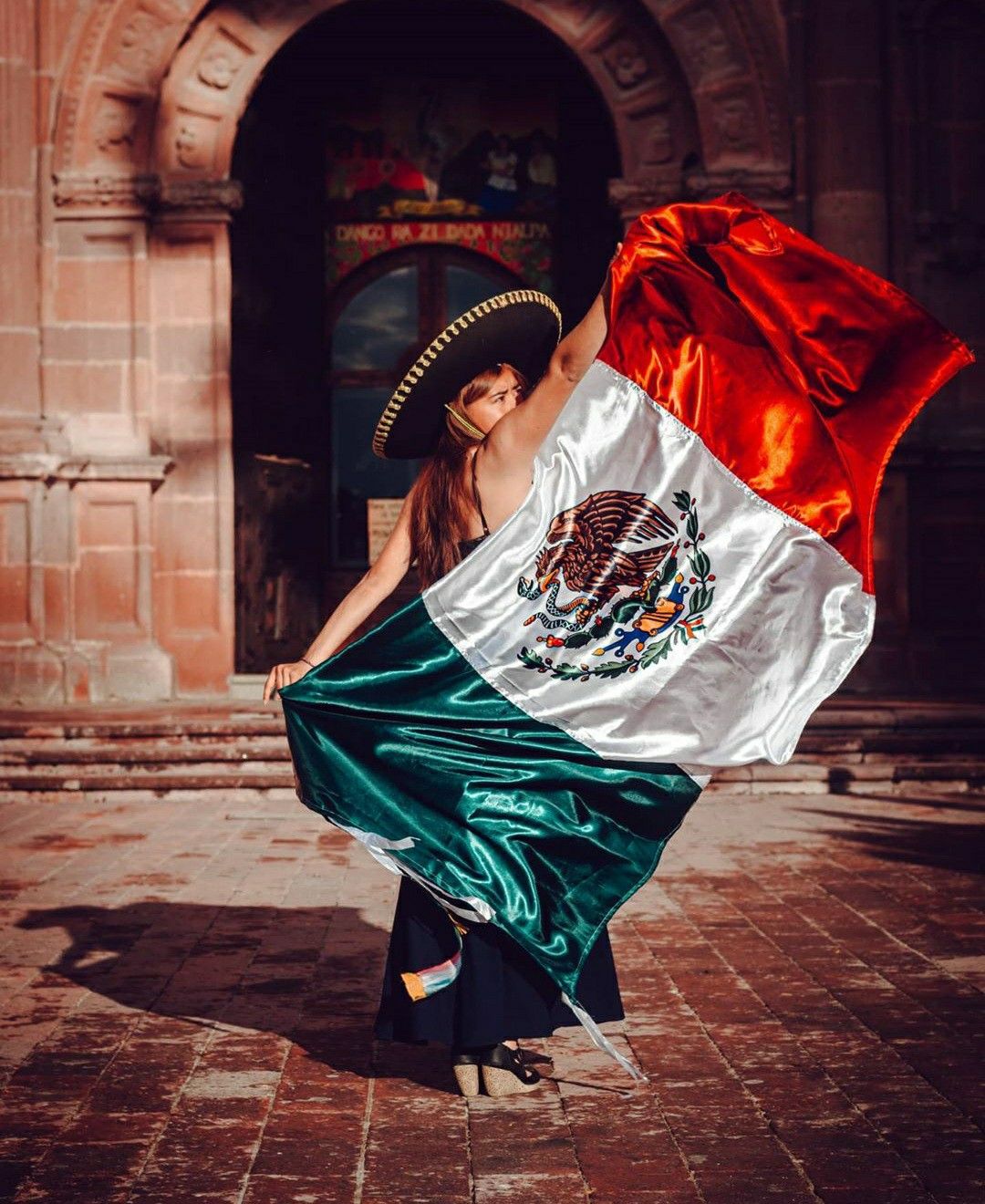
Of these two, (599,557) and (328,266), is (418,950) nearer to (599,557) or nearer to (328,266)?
(599,557)

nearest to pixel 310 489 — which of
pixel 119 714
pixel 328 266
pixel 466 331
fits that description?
pixel 328 266

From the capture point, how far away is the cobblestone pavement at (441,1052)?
140 inches

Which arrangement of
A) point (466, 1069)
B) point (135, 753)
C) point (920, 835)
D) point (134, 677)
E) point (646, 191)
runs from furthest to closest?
point (646, 191) < point (134, 677) < point (135, 753) < point (920, 835) < point (466, 1069)

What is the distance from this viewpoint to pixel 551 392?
4.11 meters

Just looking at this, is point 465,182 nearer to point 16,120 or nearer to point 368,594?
point 16,120

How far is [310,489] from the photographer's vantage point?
47.1 ft

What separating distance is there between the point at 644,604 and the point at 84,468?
917 cm

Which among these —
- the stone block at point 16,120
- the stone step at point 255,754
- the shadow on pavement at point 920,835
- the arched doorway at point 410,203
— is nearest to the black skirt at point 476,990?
the shadow on pavement at point 920,835

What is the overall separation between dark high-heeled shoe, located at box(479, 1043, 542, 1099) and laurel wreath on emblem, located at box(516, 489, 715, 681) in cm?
97

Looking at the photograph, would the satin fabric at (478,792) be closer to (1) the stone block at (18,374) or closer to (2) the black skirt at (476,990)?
(2) the black skirt at (476,990)

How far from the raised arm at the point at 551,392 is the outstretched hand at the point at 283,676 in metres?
0.78

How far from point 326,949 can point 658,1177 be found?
2.59 metres

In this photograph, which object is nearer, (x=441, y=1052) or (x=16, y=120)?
(x=441, y=1052)

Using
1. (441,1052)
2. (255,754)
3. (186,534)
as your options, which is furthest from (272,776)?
(441,1052)
